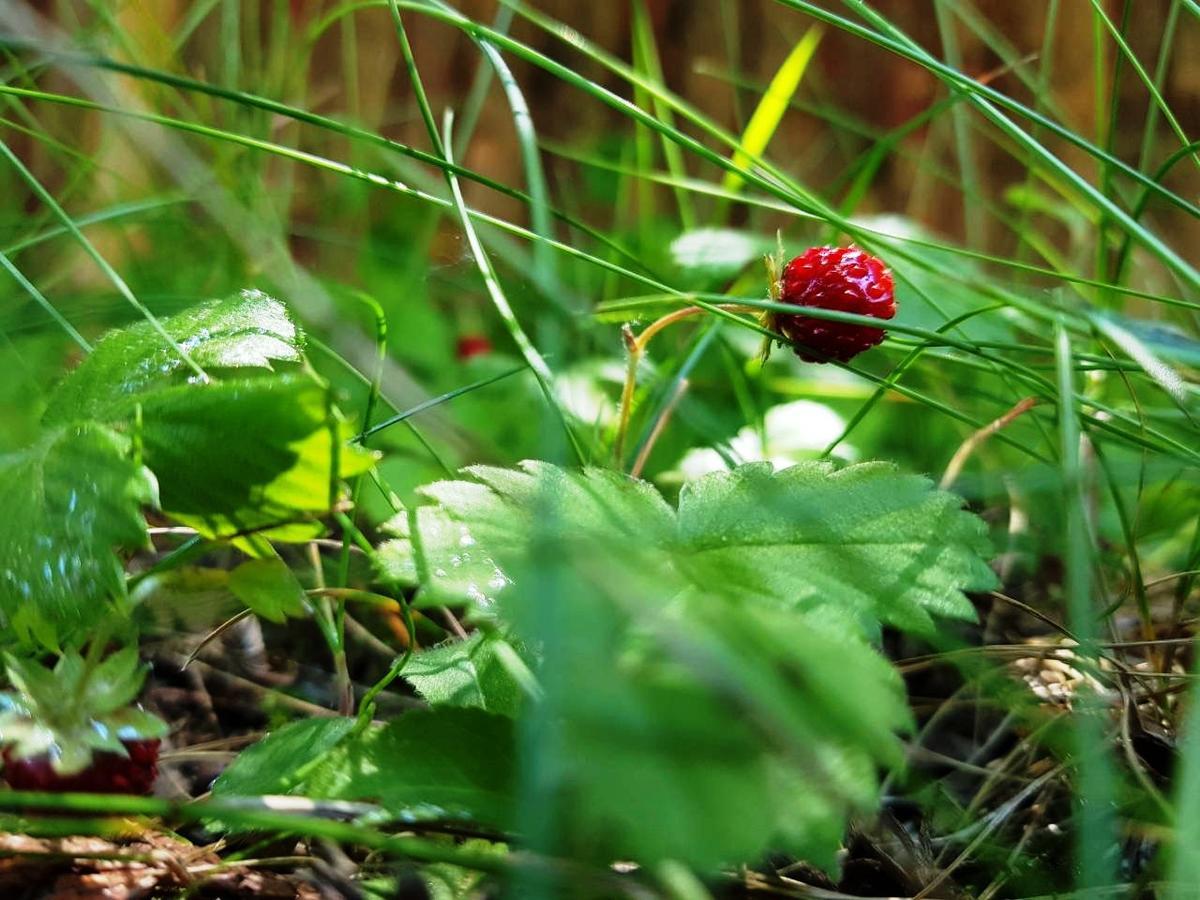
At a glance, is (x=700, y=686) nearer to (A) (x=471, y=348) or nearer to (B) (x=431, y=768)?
(B) (x=431, y=768)

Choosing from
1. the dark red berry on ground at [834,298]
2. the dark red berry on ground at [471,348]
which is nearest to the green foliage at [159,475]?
the dark red berry on ground at [834,298]

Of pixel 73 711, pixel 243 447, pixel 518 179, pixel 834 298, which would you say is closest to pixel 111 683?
pixel 73 711

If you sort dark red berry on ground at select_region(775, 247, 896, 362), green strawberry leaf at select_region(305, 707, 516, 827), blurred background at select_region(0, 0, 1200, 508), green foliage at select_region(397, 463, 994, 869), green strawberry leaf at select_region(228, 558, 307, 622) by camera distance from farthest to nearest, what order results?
blurred background at select_region(0, 0, 1200, 508) < dark red berry on ground at select_region(775, 247, 896, 362) < green strawberry leaf at select_region(228, 558, 307, 622) < green strawberry leaf at select_region(305, 707, 516, 827) < green foliage at select_region(397, 463, 994, 869)

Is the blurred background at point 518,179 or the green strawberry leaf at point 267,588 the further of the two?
the blurred background at point 518,179

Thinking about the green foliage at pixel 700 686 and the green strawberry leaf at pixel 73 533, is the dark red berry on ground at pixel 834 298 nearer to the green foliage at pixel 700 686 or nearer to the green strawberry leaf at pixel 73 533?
the green foliage at pixel 700 686

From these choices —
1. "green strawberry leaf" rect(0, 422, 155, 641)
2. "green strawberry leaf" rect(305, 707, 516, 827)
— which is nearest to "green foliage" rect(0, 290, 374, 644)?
"green strawberry leaf" rect(0, 422, 155, 641)

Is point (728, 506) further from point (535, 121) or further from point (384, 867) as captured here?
point (535, 121)

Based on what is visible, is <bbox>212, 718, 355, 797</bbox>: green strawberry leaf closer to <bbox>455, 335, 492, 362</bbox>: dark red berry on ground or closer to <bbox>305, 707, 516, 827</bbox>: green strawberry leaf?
<bbox>305, 707, 516, 827</bbox>: green strawberry leaf

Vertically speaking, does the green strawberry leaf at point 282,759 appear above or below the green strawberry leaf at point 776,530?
below
